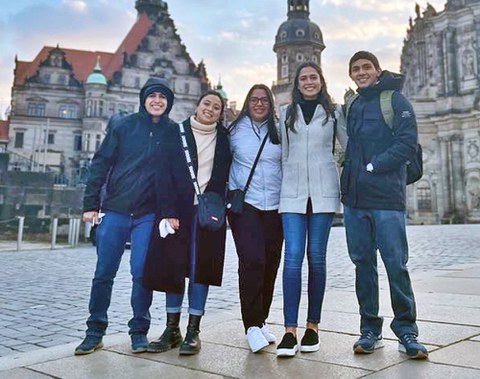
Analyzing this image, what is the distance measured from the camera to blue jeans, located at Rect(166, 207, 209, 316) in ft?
12.1

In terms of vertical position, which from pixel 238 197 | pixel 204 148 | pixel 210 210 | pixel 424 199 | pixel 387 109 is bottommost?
pixel 210 210

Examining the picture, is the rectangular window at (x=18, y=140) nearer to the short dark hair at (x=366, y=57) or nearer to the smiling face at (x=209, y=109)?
the smiling face at (x=209, y=109)

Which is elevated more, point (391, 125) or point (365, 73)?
point (365, 73)

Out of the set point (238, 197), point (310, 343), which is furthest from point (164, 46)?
point (310, 343)

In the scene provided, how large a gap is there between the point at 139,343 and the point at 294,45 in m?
53.8

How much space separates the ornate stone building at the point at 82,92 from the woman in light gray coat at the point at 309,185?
39724mm

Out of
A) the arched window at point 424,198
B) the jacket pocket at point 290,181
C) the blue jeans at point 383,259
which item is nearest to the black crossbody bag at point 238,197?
the jacket pocket at point 290,181

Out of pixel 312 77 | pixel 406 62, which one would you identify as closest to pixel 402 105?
pixel 312 77

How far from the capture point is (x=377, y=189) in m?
3.38

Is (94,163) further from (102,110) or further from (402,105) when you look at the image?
(102,110)

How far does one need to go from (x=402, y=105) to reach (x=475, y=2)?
42.6m

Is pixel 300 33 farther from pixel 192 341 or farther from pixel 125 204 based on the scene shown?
pixel 192 341

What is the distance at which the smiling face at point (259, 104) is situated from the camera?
382 centimetres

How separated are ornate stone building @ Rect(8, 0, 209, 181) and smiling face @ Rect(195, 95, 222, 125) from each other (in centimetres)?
3932
